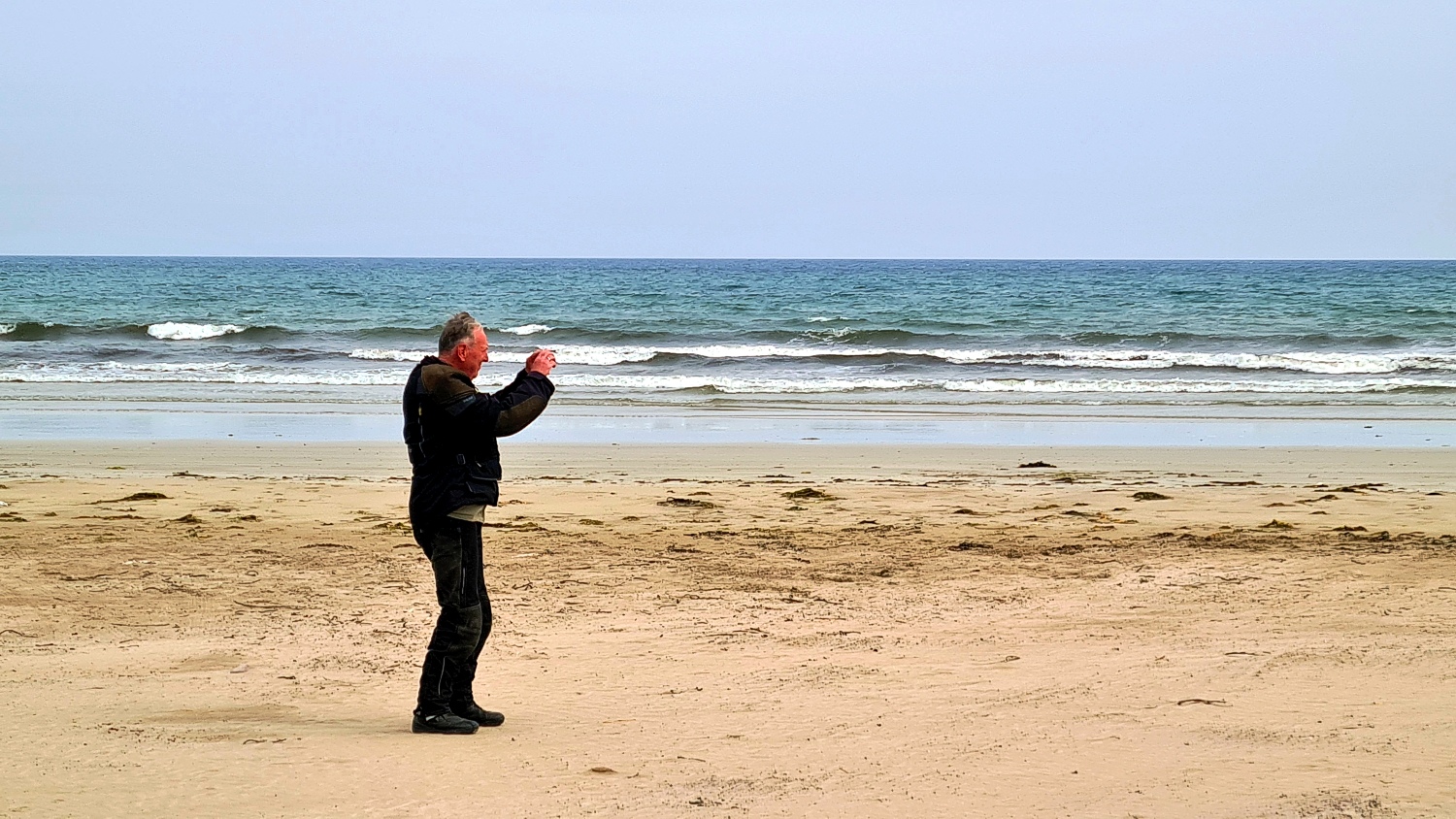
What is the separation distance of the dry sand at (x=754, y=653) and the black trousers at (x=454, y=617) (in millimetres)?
190

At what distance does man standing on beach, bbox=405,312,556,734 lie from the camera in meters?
4.16

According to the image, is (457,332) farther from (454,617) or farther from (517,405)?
(454,617)

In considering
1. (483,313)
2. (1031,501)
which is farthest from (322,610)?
(483,313)

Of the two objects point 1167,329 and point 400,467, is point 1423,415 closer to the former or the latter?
point 400,467

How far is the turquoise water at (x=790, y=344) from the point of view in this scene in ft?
70.9

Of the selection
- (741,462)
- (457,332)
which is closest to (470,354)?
(457,332)

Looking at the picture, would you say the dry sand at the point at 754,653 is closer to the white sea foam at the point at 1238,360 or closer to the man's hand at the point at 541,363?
the man's hand at the point at 541,363

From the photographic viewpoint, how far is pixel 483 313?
45406 millimetres

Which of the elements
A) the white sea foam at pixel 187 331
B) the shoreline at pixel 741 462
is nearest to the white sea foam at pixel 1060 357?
the white sea foam at pixel 187 331

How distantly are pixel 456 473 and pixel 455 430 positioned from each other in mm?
146

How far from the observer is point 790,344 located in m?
31.9

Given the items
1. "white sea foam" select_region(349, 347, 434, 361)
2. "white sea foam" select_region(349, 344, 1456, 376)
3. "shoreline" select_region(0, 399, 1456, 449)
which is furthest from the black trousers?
"white sea foam" select_region(349, 347, 434, 361)

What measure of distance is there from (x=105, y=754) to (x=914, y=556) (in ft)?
15.4

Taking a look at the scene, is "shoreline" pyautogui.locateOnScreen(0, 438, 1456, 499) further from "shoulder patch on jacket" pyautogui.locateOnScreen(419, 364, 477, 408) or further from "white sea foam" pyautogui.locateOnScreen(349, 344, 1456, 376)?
"white sea foam" pyautogui.locateOnScreen(349, 344, 1456, 376)
